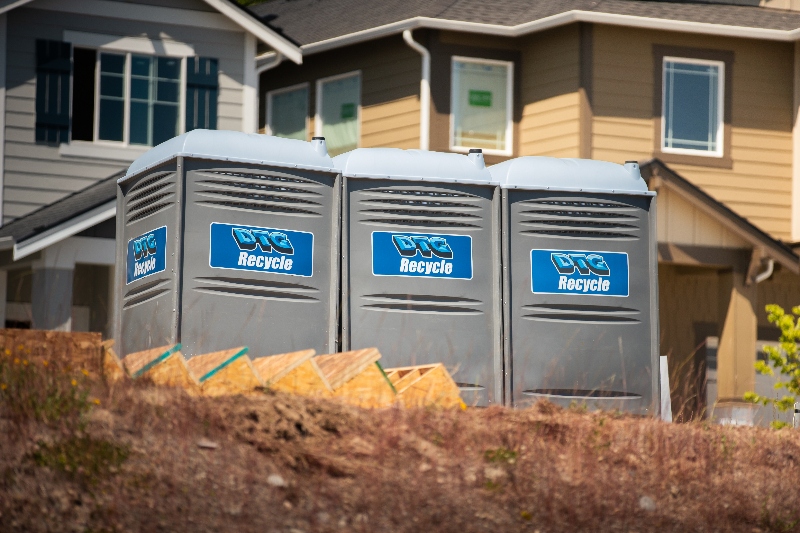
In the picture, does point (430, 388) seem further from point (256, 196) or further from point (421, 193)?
point (256, 196)

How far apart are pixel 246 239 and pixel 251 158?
599 mm

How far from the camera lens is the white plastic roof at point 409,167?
9859mm

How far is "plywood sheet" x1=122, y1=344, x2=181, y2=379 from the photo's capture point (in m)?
8.35

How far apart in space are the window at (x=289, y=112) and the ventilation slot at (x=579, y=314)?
11012mm

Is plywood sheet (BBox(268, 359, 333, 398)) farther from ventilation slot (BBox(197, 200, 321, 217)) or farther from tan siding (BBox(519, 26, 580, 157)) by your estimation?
tan siding (BBox(519, 26, 580, 157))

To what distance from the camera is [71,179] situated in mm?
16297

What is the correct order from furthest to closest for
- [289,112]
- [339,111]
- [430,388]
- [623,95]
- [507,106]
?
[289,112]
[339,111]
[507,106]
[623,95]
[430,388]

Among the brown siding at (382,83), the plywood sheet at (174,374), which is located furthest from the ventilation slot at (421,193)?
the brown siding at (382,83)

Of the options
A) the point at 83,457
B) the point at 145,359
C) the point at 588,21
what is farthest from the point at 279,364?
the point at 588,21

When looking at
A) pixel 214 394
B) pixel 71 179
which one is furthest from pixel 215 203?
pixel 71 179

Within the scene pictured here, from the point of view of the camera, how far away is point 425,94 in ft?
60.7

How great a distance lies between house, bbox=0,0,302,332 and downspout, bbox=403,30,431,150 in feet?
6.04

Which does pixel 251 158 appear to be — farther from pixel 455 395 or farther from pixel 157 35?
pixel 157 35

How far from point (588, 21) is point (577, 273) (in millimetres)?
8594
